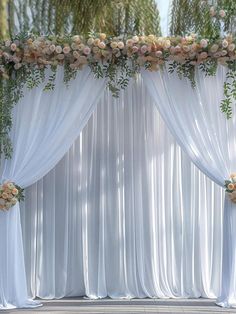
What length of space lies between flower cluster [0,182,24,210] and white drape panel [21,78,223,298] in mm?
661

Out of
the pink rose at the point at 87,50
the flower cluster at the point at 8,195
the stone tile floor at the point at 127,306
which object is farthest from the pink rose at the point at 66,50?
the stone tile floor at the point at 127,306

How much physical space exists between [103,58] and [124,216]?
1.94 meters

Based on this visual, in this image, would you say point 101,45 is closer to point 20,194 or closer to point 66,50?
point 66,50

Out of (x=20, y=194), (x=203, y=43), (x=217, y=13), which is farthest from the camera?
(x=217, y=13)

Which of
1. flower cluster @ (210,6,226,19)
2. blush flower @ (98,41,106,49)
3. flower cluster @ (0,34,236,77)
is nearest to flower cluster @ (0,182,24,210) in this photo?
flower cluster @ (0,34,236,77)

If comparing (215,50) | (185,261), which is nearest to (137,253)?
(185,261)

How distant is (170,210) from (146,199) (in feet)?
1.05

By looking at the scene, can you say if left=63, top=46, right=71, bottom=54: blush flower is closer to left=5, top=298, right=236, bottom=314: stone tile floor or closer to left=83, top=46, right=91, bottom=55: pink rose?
left=83, top=46, right=91, bottom=55: pink rose

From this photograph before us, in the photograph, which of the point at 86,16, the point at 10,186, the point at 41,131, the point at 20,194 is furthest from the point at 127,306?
the point at 86,16

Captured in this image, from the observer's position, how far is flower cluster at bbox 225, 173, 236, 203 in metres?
6.95

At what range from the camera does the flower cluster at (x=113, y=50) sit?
6961 millimetres

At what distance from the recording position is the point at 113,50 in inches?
277

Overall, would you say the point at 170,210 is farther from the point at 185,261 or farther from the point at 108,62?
the point at 108,62

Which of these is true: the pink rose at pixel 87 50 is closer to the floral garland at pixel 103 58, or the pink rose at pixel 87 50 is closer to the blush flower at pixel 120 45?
the floral garland at pixel 103 58
